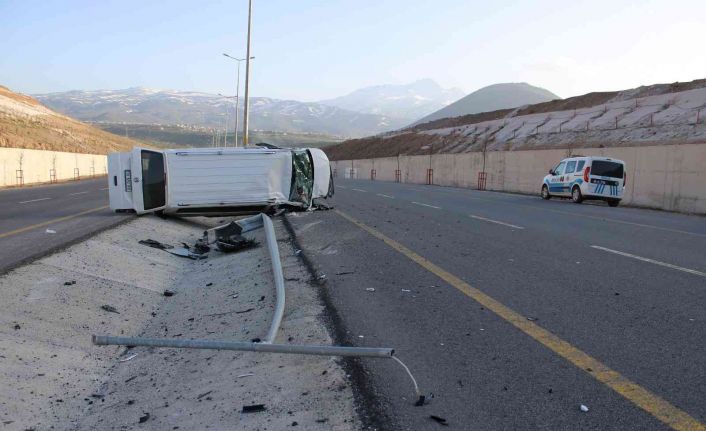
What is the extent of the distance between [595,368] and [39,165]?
41.9 m

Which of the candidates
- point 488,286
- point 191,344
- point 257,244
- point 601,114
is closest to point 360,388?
point 191,344

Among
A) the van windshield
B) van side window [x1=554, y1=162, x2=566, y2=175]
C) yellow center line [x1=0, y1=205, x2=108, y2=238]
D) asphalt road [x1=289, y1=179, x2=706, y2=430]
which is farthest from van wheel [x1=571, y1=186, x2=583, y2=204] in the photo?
yellow center line [x1=0, y1=205, x2=108, y2=238]

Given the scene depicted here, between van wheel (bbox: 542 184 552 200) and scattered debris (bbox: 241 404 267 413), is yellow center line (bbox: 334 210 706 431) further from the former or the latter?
van wheel (bbox: 542 184 552 200)

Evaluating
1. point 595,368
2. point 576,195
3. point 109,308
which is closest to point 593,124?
point 576,195

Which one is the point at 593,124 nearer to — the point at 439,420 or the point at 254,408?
the point at 439,420

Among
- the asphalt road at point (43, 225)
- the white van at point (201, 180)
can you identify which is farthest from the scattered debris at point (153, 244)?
the white van at point (201, 180)

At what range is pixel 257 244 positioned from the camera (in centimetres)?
1120

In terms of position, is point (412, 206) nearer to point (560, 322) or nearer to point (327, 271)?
point (327, 271)

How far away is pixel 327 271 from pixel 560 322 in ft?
11.8

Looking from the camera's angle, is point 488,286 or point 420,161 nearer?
point 488,286

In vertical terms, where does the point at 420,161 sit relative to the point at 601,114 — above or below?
below

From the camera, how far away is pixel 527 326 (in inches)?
210

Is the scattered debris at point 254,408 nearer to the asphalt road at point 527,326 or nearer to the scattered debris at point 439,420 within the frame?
the asphalt road at point 527,326

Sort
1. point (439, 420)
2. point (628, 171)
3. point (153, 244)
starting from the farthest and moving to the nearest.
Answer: point (628, 171) < point (153, 244) < point (439, 420)
